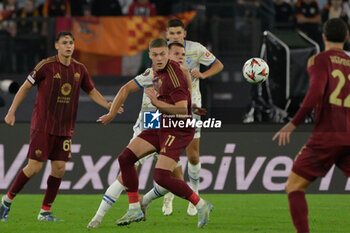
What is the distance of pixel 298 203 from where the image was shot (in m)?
6.86

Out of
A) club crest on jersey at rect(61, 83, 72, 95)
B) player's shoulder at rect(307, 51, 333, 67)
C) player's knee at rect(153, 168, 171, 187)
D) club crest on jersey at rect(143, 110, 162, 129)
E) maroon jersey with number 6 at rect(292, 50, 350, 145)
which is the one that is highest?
player's shoulder at rect(307, 51, 333, 67)

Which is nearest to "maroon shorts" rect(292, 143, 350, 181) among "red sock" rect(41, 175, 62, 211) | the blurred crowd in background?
"red sock" rect(41, 175, 62, 211)

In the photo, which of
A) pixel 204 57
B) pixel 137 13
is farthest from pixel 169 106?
pixel 137 13

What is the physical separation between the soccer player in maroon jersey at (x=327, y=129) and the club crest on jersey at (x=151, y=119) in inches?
86.5

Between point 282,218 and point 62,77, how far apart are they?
3.01 m

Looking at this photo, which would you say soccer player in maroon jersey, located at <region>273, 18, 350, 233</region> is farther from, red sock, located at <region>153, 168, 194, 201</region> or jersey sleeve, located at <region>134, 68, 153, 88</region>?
jersey sleeve, located at <region>134, 68, 153, 88</region>

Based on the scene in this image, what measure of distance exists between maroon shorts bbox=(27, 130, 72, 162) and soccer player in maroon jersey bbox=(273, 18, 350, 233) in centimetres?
329

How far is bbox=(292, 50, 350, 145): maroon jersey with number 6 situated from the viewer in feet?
22.2

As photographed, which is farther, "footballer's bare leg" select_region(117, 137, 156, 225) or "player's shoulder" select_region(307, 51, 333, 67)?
"footballer's bare leg" select_region(117, 137, 156, 225)

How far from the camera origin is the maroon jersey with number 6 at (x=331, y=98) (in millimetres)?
6762

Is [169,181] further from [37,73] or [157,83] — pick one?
[37,73]

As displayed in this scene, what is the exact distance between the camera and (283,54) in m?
13.3

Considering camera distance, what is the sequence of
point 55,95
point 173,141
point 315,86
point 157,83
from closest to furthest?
point 315,86, point 173,141, point 157,83, point 55,95

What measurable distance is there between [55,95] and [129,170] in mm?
1427
